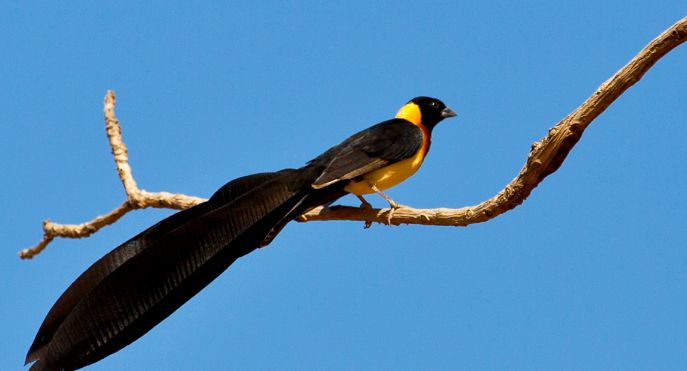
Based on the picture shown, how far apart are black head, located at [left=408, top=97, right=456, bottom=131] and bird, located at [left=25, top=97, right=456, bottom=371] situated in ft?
7.44

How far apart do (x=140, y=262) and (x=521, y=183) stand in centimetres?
206

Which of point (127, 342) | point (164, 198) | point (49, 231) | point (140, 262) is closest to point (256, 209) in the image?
point (140, 262)

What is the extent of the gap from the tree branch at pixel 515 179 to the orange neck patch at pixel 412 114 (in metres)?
1.54

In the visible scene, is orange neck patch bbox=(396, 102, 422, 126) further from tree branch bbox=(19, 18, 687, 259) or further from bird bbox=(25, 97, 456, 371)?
bird bbox=(25, 97, 456, 371)

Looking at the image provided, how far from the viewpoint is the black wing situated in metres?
4.76

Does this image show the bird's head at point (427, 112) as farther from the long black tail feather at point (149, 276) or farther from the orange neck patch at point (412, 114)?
the long black tail feather at point (149, 276)

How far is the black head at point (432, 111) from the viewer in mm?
6430

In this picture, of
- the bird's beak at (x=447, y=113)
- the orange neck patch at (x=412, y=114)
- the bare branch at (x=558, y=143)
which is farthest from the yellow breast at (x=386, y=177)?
the bird's beak at (x=447, y=113)

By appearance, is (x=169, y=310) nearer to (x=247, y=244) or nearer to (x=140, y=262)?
(x=140, y=262)

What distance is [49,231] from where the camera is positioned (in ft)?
21.3

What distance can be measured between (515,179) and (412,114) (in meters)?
2.75

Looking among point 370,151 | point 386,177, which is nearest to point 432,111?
point 386,177

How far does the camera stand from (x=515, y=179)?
12.3 ft

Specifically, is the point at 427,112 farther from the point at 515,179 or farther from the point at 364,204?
the point at 515,179
